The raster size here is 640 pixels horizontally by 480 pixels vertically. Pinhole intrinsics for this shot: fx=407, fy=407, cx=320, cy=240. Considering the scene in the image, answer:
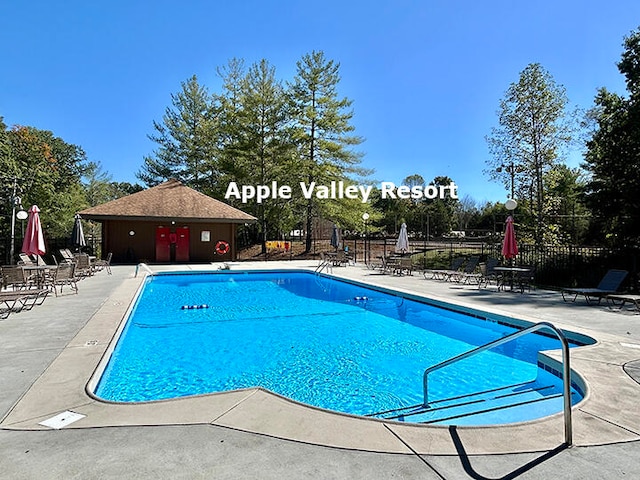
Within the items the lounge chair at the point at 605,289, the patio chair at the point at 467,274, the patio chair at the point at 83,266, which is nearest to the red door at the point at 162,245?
the patio chair at the point at 83,266

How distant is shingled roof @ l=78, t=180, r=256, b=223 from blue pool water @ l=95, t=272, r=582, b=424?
32.4 feet

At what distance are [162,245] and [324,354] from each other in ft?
56.1

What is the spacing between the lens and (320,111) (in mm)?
25672

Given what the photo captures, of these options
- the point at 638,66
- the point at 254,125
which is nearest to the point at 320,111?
the point at 254,125

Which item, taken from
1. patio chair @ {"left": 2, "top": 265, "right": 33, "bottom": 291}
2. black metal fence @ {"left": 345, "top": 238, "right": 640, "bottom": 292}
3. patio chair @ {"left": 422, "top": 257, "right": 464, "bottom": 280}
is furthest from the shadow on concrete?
patio chair @ {"left": 422, "top": 257, "right": 464, "bottom": 280}

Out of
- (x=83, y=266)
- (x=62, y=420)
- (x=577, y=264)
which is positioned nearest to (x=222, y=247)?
(x=83, y=266)

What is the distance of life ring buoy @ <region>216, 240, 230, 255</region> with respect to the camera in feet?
73.9

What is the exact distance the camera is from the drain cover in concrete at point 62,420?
304 cm

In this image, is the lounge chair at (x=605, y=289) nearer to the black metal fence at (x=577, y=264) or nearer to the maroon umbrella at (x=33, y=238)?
the black metal fence at (x=577, y=264)

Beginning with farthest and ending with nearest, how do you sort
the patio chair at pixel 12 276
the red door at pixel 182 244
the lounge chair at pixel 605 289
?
1. the red door at pixel 182 244
2. the lounge chair at pixel 605 289
3. the patio chair at pixel 12 276

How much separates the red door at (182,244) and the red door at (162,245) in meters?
0.46

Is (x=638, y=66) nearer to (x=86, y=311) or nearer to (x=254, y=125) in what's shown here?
(x=86, y=311)

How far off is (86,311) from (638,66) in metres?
17.1

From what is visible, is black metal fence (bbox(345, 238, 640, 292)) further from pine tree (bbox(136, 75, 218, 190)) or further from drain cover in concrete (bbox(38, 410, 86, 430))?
pine tree (bbox(136, 75, 218, 190))
